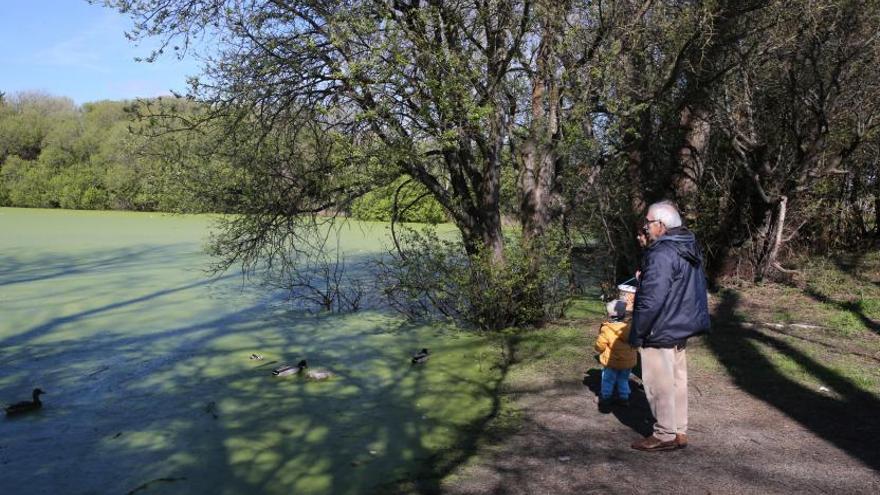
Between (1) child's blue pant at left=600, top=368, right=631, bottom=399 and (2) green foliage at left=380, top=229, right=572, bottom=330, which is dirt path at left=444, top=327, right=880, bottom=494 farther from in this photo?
(2) green foliage at left=380, top=229, right=572, bottom=330

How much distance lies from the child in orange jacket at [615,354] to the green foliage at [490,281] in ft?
9.62

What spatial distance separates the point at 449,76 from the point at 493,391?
10.4ft

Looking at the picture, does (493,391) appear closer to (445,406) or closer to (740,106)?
(445,406)

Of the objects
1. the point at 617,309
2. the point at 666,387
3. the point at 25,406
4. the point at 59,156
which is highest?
the point at 59,156

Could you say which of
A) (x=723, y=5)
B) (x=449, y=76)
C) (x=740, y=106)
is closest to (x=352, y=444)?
(x=449, y=76)

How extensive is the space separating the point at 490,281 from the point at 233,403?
3.34 metres

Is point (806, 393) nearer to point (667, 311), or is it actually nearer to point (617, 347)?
point (617, 347)

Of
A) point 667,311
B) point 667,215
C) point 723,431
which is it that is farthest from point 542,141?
point 667,311

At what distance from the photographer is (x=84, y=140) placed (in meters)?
39.8

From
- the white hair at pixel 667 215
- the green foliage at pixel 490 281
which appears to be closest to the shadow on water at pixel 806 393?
the white hair at pixel 667 215

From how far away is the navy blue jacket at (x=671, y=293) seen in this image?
425 cm

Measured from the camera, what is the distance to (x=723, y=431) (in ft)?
16.1

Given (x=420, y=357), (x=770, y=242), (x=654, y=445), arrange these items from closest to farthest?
1. (x=654, y=445)
2. (x=420, y=357)
3. (x=770, y=242)

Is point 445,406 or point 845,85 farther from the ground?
point 845,85
